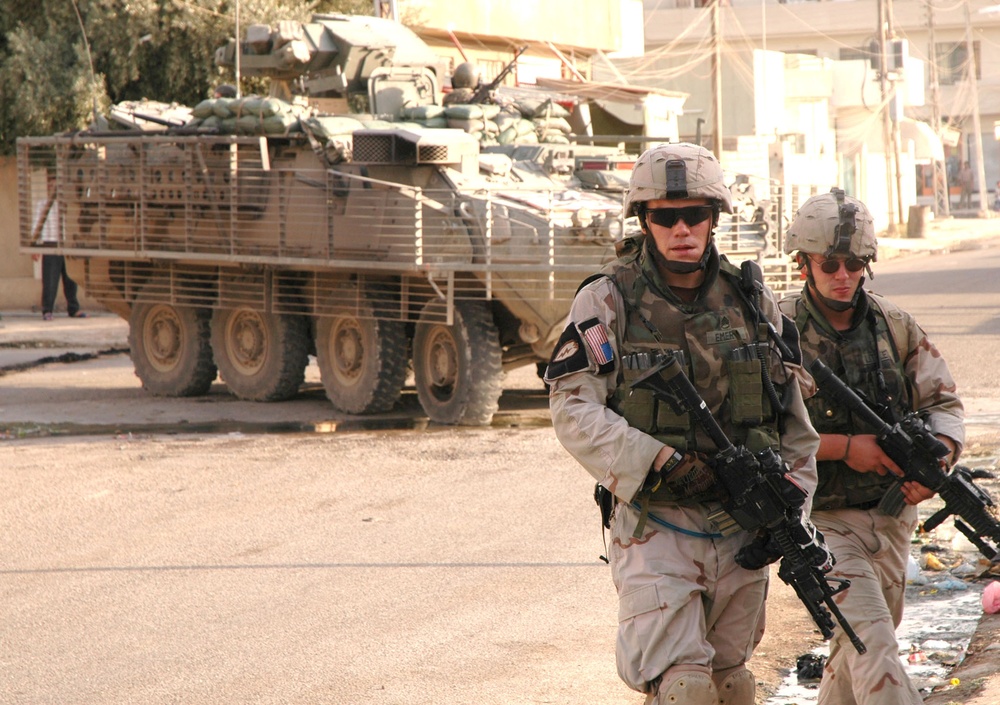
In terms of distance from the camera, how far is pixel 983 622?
18.2ft

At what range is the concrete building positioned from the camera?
3316 centimetres

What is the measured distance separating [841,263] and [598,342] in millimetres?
1040

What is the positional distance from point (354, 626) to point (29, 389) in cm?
885

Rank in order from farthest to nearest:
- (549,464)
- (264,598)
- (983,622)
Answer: (549,464) → (264,598) → (983,622)

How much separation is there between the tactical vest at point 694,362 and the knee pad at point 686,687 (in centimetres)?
41

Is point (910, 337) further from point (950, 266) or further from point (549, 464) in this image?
point (950, 266)

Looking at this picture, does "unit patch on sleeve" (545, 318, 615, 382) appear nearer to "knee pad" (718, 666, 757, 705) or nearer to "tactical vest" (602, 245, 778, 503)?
"tactical vest" (602, 245, 778, 503)

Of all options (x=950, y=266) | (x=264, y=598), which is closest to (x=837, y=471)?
(x=264, y=598)

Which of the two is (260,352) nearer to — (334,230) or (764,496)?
(334,230)

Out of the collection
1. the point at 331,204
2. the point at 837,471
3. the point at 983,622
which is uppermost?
the point at 331,204

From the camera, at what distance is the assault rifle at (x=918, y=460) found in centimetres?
407

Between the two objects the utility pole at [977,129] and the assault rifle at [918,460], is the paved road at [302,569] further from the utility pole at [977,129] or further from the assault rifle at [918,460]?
the utility pole at [977,129]

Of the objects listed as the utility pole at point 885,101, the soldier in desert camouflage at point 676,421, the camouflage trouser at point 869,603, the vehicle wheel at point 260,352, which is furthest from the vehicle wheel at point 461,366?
the utility pole at point 885,101

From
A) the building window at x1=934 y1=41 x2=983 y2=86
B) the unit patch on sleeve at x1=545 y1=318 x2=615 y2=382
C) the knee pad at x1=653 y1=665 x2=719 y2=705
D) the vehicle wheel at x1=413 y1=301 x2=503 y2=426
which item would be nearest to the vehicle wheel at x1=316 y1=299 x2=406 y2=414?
the vehicle wheel at x1=413 y1=301 x2=503 y2=426
